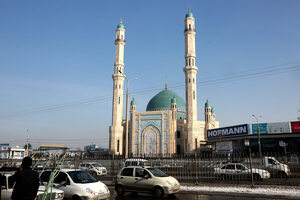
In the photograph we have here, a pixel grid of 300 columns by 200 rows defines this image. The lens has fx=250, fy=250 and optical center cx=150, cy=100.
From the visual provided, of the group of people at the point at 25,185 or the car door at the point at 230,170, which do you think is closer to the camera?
the group of people at the point at 25,185

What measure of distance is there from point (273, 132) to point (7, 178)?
124ft

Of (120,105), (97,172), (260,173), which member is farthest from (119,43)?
(260,173)

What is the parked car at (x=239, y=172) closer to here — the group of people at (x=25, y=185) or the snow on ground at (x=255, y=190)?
the snow on ground at (x=255, y=190)

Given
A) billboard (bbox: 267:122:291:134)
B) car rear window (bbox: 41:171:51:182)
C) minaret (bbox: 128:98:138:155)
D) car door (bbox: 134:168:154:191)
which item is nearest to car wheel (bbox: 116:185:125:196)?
car door (bbox: 134:168:154:191)

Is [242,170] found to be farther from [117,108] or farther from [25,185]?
[117,108]

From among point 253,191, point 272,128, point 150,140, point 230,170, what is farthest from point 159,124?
point 253,191

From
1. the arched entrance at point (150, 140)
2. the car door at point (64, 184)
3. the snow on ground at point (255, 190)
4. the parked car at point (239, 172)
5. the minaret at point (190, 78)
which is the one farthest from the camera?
the arched entrance at point (150, 140)

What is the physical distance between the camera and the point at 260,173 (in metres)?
15.3

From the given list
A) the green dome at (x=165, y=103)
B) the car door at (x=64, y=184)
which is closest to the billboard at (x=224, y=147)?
the green dome at (x=165, y=103)

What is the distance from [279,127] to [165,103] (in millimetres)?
30624

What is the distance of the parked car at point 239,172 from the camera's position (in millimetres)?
15250

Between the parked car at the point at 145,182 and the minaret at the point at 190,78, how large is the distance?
35425 mm

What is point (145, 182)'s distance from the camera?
1134 cm

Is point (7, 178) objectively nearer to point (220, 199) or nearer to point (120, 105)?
point (220, 199)
